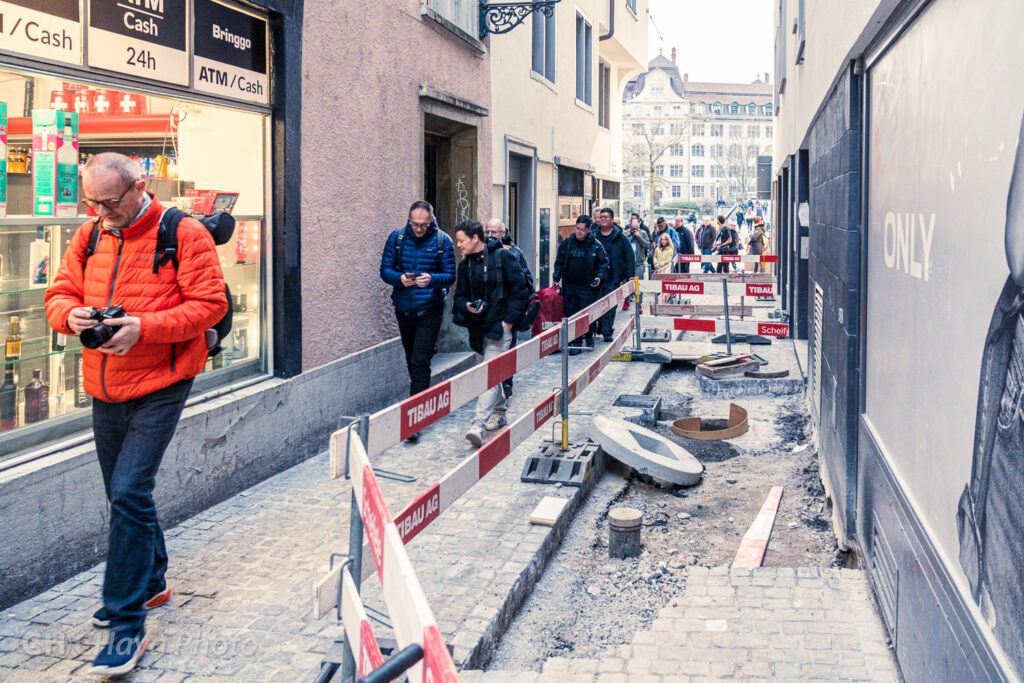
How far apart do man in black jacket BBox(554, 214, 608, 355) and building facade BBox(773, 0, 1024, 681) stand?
6.17m

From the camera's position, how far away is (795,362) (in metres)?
13.0

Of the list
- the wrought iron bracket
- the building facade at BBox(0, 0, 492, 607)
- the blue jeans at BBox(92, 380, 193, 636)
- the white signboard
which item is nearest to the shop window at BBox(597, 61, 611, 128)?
the wrought iron bracket

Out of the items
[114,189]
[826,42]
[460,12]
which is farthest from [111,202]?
[460,12]

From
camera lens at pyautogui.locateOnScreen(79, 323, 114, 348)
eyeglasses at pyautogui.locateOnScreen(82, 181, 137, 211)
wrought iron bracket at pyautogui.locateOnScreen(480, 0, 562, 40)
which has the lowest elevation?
camera lens at pyautogui.locateOnScreen(79, 323, 114, 348)

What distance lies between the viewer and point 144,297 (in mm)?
4320

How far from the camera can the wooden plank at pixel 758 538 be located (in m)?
6.12

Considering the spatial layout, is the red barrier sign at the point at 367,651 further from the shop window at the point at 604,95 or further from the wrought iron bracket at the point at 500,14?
the shop window at the point at 604,95

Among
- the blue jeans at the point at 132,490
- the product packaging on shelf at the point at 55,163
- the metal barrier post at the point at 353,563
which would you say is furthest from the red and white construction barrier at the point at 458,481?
the product packaging on shelf at the point at 55,163

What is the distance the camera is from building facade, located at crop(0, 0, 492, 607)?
17.0 feet

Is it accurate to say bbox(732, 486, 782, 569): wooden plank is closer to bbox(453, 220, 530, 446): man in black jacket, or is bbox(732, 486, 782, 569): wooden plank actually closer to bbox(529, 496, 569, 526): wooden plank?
bbox(529, 496, 569, 526): wooden plank

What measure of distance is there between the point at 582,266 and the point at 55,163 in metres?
7.92

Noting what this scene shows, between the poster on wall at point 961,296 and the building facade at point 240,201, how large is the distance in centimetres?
A: 383

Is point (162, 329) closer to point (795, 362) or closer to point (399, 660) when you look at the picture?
point (399, 660)

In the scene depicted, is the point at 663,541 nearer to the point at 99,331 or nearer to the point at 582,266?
the point at 99,331
